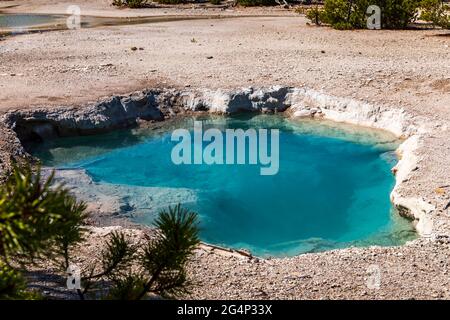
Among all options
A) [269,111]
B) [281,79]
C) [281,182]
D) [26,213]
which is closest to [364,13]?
[281,79]

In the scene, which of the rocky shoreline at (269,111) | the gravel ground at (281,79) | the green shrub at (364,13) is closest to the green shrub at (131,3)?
the gravel ground at (281,79)

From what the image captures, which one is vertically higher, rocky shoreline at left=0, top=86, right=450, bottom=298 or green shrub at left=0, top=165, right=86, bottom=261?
green shrub at left=0, top=165, right=86, bottom=261

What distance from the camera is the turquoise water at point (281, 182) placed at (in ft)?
31.6

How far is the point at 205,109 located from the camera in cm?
1559

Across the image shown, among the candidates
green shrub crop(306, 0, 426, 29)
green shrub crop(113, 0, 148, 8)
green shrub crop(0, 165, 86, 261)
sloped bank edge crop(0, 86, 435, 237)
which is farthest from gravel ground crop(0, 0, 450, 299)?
green shrub crop(113, 0, 148, 8)

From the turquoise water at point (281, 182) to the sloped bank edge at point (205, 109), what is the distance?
0.31 metres

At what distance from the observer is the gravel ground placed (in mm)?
6977

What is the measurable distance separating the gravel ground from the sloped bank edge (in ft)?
0.94

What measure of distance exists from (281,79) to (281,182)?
4.84 m

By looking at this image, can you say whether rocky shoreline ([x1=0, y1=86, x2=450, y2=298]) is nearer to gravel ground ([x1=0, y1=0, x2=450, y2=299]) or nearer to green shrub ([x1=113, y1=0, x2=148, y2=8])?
gravel ground ([x1=0, y1=0, x2=450, y2=299])

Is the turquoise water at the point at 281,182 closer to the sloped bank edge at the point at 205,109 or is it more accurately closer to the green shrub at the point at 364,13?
the sloped bank edge at the point at 205,109

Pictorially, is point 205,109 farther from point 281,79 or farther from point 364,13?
point 364,13
